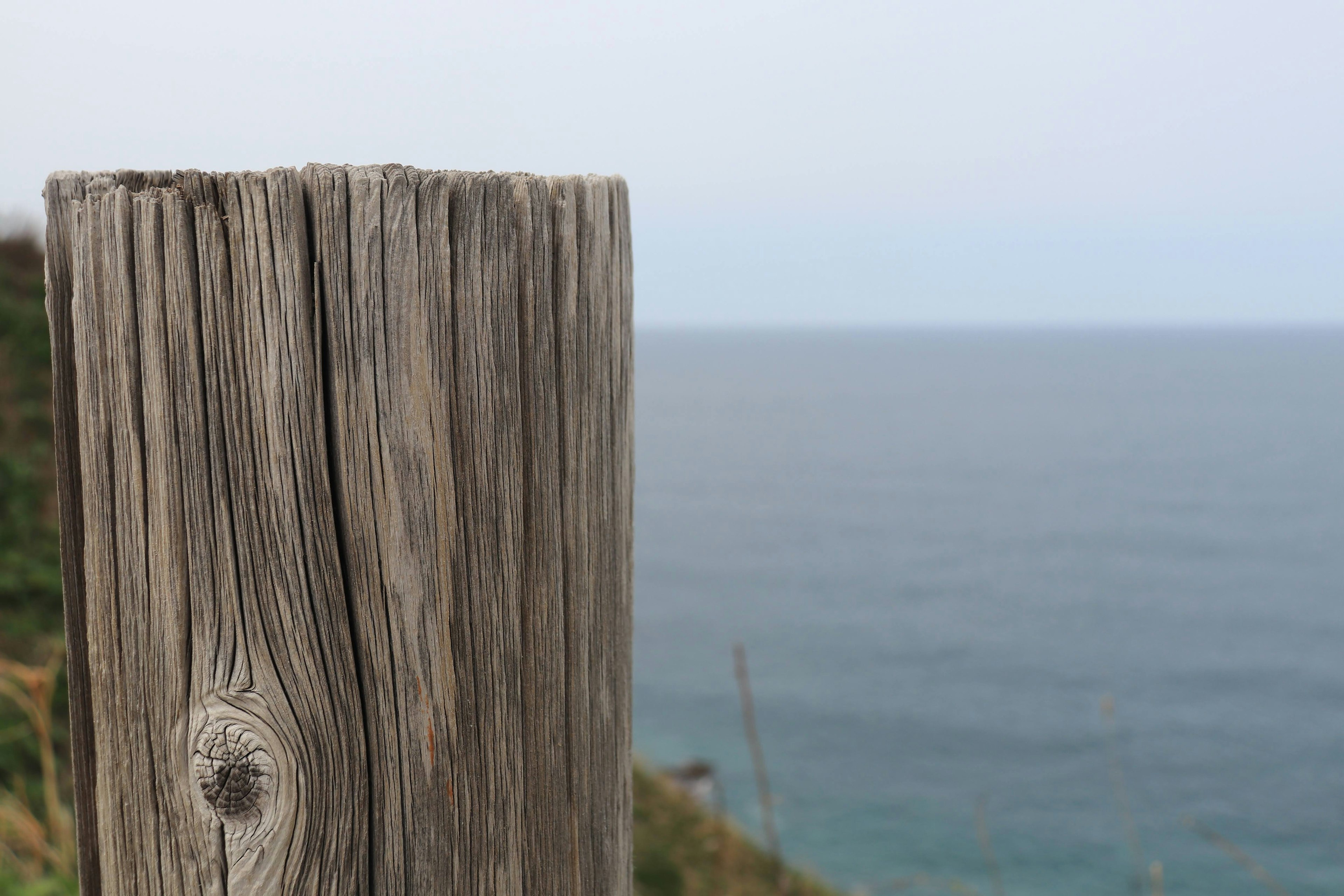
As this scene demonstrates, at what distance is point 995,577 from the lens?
56.0m

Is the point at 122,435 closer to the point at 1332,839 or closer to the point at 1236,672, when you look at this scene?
the point at 1332,839

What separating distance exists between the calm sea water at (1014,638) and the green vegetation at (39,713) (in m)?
9.89

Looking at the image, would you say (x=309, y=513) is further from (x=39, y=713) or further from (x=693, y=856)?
(x=693, y=856)

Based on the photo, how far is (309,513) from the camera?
98 centimetres

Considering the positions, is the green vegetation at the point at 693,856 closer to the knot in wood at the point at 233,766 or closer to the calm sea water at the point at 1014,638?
the calm sea water at the point at 1014,638

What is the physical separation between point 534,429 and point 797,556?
61.3 meters

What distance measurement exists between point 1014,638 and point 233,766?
49.8 m

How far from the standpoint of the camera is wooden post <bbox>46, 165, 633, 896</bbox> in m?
0.95

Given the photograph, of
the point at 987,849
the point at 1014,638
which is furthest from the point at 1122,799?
the point at 1014,638

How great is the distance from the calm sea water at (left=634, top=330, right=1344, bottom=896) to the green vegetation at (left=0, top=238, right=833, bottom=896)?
32.4ft

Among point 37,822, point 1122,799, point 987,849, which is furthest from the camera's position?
point 1122,799

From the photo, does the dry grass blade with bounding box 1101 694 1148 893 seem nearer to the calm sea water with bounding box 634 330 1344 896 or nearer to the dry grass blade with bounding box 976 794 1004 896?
the dry grass blade with bounding box 976 794 1004 896

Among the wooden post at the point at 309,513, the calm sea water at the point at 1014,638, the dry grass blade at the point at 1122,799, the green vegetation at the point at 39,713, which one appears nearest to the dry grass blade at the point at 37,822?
the green vegetation at the point at 39,713

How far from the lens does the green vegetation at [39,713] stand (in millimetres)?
3852
